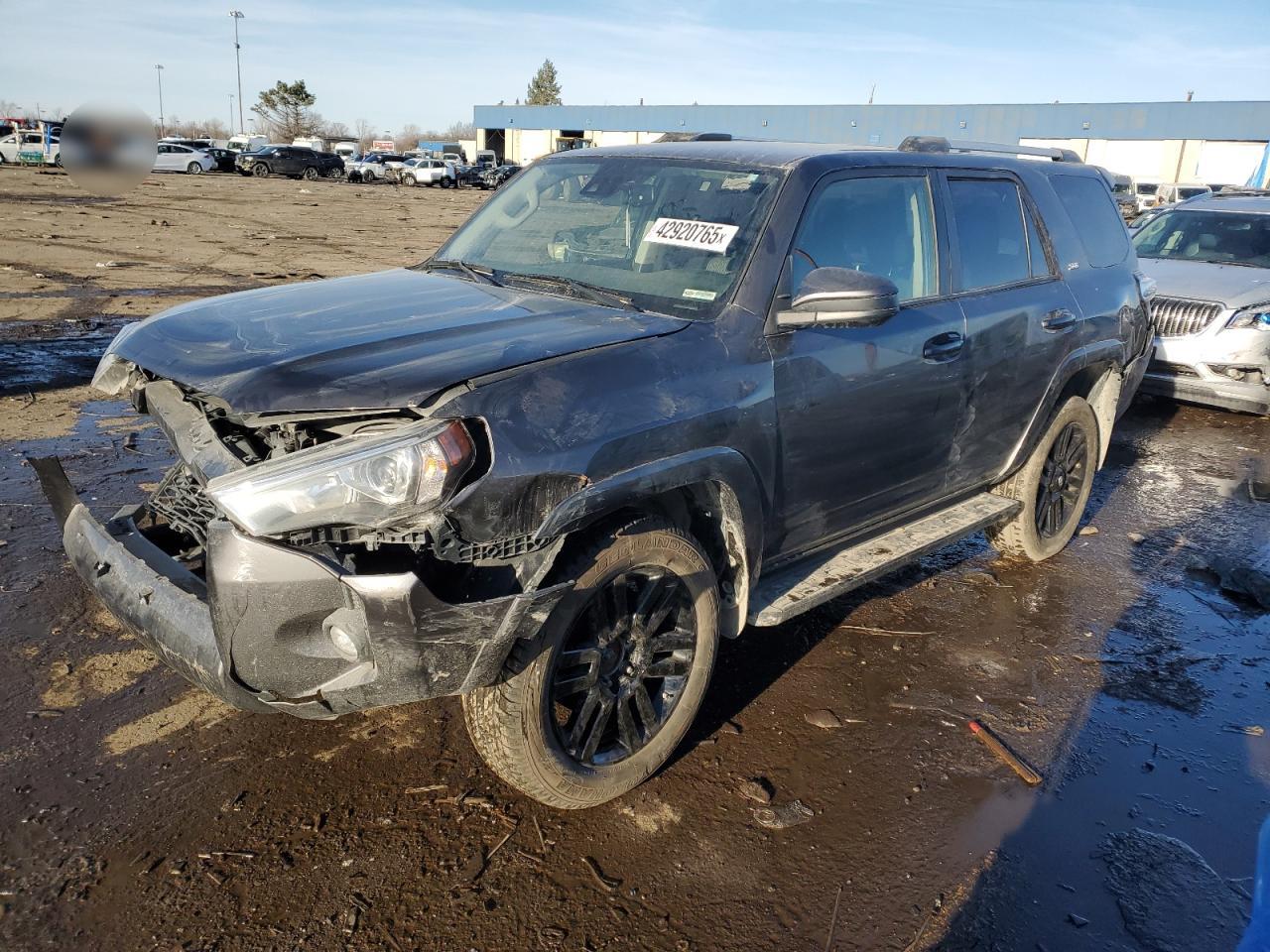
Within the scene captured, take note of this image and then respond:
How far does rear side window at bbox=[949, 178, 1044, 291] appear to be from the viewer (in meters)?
4.06

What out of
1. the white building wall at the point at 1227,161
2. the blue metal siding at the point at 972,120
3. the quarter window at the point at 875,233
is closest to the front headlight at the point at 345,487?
the quarter window at the point at 875,233

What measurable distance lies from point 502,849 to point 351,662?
826mm

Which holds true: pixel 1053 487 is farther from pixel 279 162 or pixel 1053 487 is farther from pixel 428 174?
pixel 428 174

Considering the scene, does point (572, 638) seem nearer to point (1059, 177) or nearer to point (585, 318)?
point (585, 318)

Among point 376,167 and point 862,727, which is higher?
point 376,167

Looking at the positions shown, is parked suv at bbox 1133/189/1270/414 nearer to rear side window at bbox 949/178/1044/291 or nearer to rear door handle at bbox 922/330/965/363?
rear side window at bbox 949/178/1044/291

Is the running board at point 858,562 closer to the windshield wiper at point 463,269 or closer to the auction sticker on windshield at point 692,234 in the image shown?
the auction sticker on windshield at point 692,234

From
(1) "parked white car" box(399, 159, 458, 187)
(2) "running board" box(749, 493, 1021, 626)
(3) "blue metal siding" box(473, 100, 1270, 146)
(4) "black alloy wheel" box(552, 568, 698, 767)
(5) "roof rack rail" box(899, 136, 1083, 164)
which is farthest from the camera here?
(1) "parked white car" box(399, 159, 458, 187)

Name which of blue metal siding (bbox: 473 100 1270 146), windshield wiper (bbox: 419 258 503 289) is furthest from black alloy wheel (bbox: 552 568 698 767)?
blue metal siding (bbox: 473 100 1270 146)

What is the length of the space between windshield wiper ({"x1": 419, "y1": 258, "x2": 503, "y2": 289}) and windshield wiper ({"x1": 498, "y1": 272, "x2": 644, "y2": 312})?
5cm

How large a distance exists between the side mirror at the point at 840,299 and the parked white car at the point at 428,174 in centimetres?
4815

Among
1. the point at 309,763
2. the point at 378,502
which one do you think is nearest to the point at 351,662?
the point at 378,502

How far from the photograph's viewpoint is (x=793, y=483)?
10.9 ft

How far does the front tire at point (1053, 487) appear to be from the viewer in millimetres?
4809
